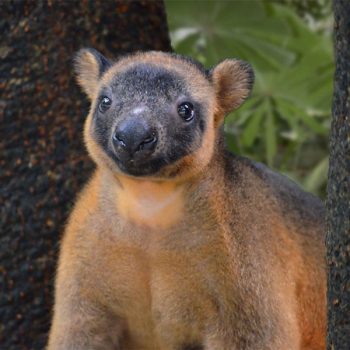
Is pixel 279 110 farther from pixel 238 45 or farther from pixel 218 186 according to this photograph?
pixel 218 186

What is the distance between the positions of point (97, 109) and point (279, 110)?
2957 mm

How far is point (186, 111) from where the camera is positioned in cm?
390

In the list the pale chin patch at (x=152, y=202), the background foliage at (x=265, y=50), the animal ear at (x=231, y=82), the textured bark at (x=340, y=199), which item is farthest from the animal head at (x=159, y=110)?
the background foliage at (x=265, y=50)

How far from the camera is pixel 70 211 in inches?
185

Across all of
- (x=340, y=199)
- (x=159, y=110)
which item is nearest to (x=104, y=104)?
(x=159, y=110)

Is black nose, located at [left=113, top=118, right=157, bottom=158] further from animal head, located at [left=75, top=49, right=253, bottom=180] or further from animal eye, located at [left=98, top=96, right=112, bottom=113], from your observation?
animal eye, located at [left=98, top=96, right=112, bottom=113]

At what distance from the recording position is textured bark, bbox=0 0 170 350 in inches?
185

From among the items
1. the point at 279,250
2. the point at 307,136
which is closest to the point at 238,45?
the point at 307,136

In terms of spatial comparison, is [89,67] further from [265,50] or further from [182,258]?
[265,50]

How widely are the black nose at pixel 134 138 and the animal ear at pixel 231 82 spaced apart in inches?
25.0

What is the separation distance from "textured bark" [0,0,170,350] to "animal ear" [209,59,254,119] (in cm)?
86

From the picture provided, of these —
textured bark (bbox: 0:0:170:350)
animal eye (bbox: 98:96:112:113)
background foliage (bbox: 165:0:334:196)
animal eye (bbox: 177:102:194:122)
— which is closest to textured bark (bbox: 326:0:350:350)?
animal eye (bbox: 177:102:194:122)

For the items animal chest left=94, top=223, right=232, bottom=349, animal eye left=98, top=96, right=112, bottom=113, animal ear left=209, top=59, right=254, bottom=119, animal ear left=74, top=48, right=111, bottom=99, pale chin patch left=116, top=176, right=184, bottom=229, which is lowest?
animal chest left=94, top=223, right=232, bottom=349

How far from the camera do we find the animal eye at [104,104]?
3.90 metres
